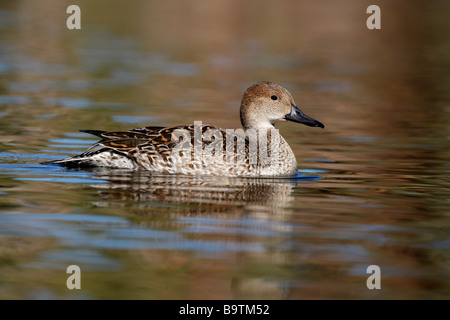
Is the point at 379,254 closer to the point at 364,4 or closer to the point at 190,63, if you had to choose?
the point at 190,63

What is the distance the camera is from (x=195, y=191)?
9789 mm

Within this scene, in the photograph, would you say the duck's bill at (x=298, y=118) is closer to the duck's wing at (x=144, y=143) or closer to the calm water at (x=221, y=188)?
the calm water at (x=221, y=188)

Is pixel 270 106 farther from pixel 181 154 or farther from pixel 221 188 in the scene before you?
pixel 221 188

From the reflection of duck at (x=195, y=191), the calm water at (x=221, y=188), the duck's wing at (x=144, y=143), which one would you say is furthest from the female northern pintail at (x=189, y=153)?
the calm water at (x=221, y=188)

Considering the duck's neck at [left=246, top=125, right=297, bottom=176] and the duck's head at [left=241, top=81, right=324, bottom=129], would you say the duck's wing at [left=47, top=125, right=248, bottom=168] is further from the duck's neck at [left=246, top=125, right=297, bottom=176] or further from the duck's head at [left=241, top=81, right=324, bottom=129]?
the duck's head at [left=241, top=81, right=324, bottom=129]

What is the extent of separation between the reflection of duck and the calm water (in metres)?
0.03

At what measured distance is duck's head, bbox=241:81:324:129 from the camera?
37.4 feet

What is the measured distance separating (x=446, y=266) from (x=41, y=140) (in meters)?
7.37

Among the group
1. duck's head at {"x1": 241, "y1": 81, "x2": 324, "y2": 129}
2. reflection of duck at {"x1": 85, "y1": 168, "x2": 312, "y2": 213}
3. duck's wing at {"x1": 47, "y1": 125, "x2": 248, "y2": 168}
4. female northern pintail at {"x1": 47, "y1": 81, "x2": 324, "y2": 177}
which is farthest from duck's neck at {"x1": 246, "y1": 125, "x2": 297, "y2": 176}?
duck's wing at {"x1": 47, "y1": 125, "x2": 248, "y2": 168}

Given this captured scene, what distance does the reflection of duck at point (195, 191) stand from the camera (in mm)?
9047

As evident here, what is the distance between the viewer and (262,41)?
103 feet

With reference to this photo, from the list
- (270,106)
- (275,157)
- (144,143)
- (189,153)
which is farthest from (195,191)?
(270,106)

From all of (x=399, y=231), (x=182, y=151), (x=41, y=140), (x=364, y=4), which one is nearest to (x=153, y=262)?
(x=399, y=231)

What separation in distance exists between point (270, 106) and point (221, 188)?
5.84 ft
